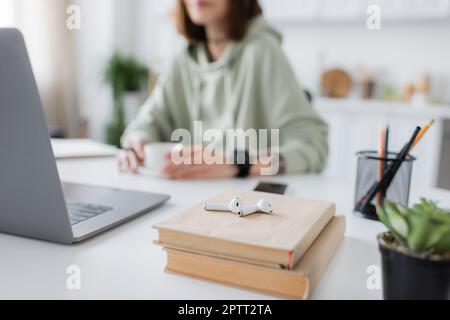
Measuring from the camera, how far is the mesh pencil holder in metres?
0.71

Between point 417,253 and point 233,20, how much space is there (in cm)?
121

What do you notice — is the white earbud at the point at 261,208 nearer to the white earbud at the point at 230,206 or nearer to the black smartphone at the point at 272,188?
the white earbud at the point at 230,206

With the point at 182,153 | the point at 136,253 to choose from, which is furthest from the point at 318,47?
the point at 136,253

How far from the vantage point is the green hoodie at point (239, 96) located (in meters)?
1.31

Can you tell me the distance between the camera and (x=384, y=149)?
2.41 feet

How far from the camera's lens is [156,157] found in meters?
1.06

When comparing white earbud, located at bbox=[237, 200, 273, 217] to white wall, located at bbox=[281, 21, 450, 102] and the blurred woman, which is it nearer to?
the blurred woman

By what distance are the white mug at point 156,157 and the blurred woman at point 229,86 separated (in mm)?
119

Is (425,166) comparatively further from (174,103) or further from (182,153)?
(182,153)

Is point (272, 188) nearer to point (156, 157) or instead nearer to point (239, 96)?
point (156, 157)

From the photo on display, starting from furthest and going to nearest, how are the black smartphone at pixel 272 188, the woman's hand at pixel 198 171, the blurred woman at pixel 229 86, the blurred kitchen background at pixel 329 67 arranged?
the blurred kitchen background at pixel 329 67 → the blurred woman at pixel 229 86 → the woman's hand at pixel 198 171 → the black smartphone at pixel 272 188
